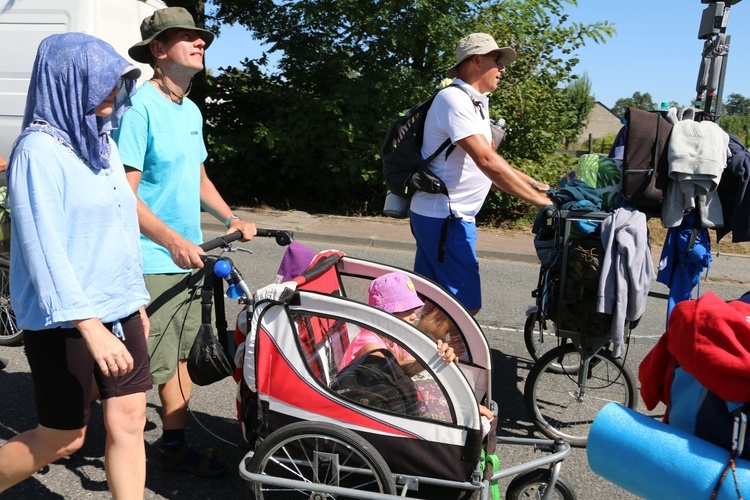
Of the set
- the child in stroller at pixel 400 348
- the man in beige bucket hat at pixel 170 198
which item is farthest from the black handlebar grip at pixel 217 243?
the child in stroller at pixel 400 348

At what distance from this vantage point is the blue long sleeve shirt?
217cm

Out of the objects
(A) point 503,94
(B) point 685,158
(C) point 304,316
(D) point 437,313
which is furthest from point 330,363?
(A) point 503,94

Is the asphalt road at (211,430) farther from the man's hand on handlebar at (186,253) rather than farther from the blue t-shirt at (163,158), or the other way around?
the blue t-shirt at (163,158)

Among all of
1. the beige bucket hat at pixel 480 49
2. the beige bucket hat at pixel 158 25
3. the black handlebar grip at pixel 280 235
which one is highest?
the beige bucket hat at pixel 480 49

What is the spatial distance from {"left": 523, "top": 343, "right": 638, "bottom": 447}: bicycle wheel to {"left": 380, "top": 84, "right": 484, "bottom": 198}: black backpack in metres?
1.12

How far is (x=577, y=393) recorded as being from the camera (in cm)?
386

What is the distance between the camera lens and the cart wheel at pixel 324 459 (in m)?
2.60

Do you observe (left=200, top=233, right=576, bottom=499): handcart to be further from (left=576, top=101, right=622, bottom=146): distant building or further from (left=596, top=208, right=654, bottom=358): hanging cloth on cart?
(left=576, top=101, right=622, bottom=146): distant building

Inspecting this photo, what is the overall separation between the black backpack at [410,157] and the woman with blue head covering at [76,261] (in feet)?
5.52

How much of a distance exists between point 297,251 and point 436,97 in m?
1.18

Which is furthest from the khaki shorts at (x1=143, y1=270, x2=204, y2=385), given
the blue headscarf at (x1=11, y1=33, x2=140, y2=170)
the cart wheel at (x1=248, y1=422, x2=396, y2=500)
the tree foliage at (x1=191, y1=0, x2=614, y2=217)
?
the tree foliage at (x1=191, y1=0, x2=614, y2=217)

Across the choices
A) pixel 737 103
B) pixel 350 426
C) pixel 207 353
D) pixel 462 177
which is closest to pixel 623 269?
pixel 462 177

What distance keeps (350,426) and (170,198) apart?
1.34 metres

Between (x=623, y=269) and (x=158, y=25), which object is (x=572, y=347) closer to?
(x=623, y=269)
